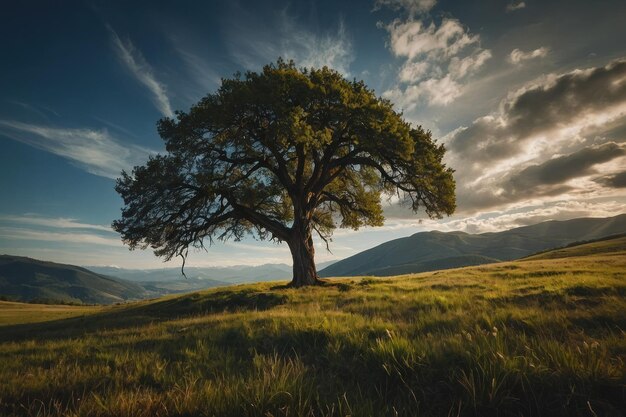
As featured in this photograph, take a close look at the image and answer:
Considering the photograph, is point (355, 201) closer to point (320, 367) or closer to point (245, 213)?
point (245, 213)

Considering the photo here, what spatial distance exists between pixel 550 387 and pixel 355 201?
2620 cm

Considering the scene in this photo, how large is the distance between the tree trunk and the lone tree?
0.27 ft

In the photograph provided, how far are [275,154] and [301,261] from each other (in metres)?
8.78

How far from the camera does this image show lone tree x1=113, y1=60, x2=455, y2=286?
68.1 feet

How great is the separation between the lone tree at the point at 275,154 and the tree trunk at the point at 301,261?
3.2 inches

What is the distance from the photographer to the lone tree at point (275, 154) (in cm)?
2075

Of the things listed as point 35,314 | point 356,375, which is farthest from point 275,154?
point 35,314

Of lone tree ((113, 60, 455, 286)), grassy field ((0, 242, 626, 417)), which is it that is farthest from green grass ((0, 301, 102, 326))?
grassy field ((0, 242, 626, 417))

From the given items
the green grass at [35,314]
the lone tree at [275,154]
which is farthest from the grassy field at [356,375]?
the green grass at [35,314]

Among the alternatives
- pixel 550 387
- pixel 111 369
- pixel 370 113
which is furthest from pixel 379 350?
pixel 370 113

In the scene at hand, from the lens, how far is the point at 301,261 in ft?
83.0

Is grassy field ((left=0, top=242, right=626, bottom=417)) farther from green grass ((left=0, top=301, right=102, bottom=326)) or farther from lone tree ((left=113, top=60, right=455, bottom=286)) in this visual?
green grass ((left=0, top=301, right=102, bottom=326))

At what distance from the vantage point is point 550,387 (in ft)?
10.1

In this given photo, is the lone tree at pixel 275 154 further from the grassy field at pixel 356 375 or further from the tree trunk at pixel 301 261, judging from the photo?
the grassy field at pixel 356 375
